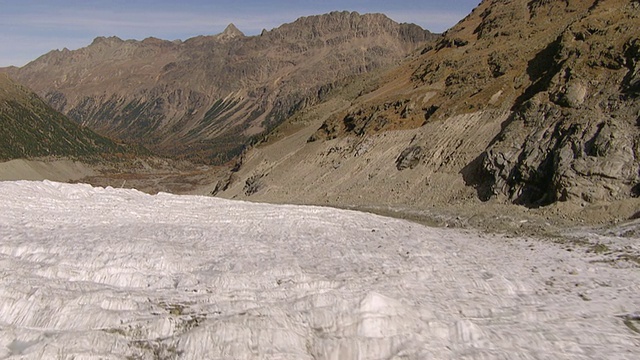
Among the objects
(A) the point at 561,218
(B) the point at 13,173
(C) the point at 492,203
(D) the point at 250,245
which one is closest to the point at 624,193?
(A) the point at 561,218

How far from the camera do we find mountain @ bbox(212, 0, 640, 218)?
30.7 m

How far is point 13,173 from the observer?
113812mm

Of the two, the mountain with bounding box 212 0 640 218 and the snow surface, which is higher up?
the mountain with bounding box 212 0 640 218

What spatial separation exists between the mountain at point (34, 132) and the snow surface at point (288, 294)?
137 m

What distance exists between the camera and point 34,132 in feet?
550

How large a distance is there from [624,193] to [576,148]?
4147 millimetres

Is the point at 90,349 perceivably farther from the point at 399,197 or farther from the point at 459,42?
the point at 459,42

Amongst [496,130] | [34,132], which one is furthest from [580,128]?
[34,132]

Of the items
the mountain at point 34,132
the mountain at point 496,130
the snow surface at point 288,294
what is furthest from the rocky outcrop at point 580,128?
the mountain at point 34,132

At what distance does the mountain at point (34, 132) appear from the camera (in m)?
153

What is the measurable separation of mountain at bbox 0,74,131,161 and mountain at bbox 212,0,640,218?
348ft

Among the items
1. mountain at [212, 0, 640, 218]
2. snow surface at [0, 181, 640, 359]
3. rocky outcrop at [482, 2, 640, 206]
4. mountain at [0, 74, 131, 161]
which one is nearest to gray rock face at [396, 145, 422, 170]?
mountain at [212, 0, 640, 218]

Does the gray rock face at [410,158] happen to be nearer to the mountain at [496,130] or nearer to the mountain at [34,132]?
the mountain at [496,130]

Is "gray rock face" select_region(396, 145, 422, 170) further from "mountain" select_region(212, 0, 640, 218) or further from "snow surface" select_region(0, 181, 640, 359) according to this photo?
"snow surface" select_region(0, 181, 640, 359)
